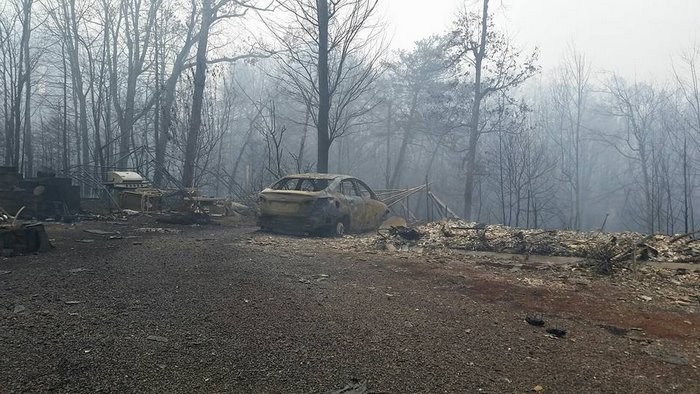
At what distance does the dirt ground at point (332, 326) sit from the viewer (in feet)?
9.60

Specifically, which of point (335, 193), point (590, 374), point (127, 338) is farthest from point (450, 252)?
point (127, 338)

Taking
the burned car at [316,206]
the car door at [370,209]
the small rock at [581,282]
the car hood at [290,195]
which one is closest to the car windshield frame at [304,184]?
the burned car at [316,206]

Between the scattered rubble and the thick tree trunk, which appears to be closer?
the scattered rubble

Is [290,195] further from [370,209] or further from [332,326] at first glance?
[332,326]

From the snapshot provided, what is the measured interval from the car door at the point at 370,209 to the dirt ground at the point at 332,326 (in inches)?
172

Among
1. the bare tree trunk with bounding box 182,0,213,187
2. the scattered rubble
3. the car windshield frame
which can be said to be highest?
the bare tree trunk with bounding box 182,0,213,187

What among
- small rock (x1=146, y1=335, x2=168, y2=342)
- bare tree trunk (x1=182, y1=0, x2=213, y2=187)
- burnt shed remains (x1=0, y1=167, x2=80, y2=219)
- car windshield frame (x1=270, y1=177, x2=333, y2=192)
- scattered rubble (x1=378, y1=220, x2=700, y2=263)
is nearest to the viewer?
small rock (x1=146, y1=335, x2=168, y2=342)

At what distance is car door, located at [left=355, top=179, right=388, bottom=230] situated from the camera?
1142 centimetres

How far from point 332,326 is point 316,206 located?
5.97 m

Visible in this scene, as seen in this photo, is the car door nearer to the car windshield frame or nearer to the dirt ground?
the car windshield frame

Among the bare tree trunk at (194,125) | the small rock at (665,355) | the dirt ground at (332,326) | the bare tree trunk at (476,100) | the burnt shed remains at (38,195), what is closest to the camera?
the dirt ground at (332,326)

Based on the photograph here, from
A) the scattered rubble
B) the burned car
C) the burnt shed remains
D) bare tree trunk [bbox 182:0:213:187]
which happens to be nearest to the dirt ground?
the scattered rubble

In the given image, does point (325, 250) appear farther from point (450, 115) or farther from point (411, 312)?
point (450, 115)

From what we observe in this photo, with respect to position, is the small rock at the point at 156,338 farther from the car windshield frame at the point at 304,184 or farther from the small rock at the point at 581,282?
the car windshield frame at the point at 304,184
